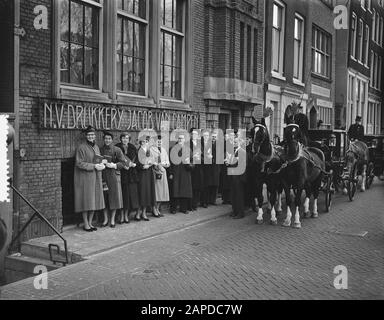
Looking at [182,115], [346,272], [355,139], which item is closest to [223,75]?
[182,115]

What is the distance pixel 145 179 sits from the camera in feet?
36.1

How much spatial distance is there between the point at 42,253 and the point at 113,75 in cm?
465

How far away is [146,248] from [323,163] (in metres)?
6.14

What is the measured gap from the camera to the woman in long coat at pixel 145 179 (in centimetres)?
1091

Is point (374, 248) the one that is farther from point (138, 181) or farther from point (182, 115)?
point (182, 115)

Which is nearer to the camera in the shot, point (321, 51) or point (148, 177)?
point (148, 177)

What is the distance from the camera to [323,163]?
12.8 metres

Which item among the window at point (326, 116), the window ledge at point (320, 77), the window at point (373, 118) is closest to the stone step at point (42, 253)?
the window ledge at point (320, 77)

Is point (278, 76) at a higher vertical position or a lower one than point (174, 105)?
higher

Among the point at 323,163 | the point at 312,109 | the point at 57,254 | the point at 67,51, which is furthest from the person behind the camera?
the point at 312,109

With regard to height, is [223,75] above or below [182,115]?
above

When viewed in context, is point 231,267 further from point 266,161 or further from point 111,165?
point 266,161

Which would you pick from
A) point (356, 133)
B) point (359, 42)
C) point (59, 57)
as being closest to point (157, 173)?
point (59, 57)

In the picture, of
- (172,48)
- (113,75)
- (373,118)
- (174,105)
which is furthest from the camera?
(373,118)
